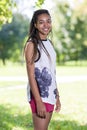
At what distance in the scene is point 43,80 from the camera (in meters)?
4.83

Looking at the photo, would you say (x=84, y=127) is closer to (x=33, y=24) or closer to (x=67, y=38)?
(x=33, y=24)

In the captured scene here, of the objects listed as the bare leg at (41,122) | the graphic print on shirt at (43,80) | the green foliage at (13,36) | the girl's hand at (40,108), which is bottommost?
the green foliage at (13,36)

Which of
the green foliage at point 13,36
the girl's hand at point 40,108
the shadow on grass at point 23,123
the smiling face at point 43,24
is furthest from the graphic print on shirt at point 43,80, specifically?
the green foliage at point 13,36

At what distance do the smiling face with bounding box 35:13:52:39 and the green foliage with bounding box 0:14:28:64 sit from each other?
2444 inches

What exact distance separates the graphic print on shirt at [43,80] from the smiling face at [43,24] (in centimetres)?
39

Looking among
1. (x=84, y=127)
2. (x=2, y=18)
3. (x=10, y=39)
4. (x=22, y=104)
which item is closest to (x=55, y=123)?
(x=84, y=127)

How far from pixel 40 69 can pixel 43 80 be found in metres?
0.12

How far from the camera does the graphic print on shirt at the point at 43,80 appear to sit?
4812 millimetres

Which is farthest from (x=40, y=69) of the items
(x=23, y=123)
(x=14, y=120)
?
(x=14, y=120)

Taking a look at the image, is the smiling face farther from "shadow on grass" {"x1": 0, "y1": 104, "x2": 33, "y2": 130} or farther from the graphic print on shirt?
"shadow on grass" {"x1": 0, "y1": 104, "x2": 33, "y2": 130}

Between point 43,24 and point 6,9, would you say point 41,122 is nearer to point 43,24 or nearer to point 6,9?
point 43,24

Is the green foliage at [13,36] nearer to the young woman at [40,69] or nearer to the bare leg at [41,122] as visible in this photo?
the young woman at [40,69]

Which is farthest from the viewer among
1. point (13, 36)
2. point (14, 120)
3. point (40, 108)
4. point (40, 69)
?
point (13, 36)

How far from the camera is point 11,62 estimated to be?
7475cm
